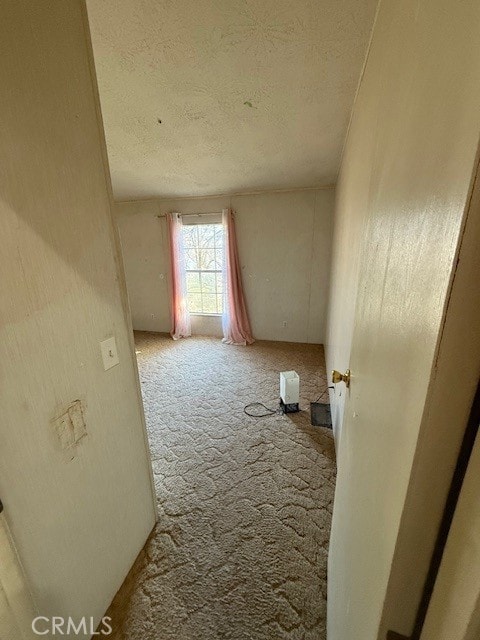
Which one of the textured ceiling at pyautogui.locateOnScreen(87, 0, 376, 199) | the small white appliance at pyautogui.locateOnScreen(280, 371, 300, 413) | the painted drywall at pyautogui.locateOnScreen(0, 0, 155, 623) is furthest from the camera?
the small white appliance at pyautogui.locateOnScreen(280, 371, 300, 413)

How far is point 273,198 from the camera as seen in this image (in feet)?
11.7

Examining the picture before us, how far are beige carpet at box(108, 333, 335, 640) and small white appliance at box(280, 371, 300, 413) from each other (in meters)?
0.09

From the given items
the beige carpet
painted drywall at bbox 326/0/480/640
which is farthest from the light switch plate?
the beige carpet

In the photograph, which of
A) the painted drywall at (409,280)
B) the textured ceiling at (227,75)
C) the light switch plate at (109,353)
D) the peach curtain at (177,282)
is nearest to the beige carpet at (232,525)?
the painted drywall at (409,280)

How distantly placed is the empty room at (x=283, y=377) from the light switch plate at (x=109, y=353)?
19 mm

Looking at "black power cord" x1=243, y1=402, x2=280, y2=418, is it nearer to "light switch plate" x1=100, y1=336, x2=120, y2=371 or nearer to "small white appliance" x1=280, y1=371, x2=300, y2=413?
"small white appliance" x1=280, y1=371, x2=300, y2=413

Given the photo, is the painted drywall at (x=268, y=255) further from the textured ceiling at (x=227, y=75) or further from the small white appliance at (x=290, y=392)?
the small white appliance at (x=290, y=392)

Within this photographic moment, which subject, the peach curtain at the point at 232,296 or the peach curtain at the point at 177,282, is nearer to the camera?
the peach curtain at the point at 232,296

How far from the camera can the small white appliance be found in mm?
2309

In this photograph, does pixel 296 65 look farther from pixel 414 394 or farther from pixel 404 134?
pixel 414 394

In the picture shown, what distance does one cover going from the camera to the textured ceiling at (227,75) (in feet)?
3.12

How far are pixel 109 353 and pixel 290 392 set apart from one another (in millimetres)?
1726

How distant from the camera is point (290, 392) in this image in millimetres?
2322

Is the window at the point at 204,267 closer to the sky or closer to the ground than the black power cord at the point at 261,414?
closer to the sky
